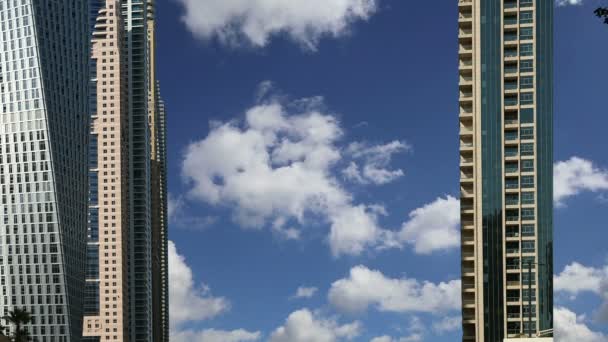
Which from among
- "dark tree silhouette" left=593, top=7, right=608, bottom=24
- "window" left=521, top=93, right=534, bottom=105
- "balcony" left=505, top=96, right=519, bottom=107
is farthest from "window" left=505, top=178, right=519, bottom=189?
"dark tree silhouette" left=593, top=7, right=608, bottom=24

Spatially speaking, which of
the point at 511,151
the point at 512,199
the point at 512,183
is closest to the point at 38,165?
the point at 511,151

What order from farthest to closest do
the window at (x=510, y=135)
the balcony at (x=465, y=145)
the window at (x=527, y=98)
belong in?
the balcony at (x=465, y=145) < the window at (x=527, y=98) < the window at (x=510, y=135)

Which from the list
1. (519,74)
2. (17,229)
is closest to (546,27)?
(519,74)

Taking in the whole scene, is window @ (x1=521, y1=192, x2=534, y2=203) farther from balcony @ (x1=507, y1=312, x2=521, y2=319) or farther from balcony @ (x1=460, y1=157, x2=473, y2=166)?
balcony @ (x1=507, y1=312, x2=521, y2=319)

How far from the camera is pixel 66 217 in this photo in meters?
197

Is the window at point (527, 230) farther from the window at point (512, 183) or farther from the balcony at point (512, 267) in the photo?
the window at point (512, 183)

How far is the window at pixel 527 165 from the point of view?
5413 inches

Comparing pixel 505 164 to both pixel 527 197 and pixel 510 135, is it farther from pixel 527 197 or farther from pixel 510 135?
pixel 527 197

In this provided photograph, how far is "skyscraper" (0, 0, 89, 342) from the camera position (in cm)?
18975

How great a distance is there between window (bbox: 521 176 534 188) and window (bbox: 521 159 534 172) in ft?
3.64

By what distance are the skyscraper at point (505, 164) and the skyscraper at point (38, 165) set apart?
8758 centimetres

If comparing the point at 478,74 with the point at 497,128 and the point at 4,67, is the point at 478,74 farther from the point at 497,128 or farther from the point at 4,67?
the point at 4,67

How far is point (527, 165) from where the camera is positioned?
452 ft

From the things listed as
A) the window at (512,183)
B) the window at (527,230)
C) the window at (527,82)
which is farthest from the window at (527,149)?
the window at (527,230)
